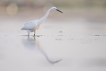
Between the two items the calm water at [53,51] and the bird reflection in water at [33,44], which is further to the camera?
the bird reflection in water at [33,44]

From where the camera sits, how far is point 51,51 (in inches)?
390

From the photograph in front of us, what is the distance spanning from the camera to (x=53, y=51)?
991cm

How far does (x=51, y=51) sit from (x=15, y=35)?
3.68m

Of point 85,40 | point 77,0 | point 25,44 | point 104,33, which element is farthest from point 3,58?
point 77,0

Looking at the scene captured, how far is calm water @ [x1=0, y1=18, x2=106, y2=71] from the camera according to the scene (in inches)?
314

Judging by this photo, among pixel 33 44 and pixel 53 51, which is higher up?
pixel 33 44

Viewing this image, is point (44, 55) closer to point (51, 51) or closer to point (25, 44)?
point (51, 51)

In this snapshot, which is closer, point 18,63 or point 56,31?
point 18,63

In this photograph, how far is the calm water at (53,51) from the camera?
7.99 meters

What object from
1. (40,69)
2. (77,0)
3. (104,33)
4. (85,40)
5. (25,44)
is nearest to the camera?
(40,69)

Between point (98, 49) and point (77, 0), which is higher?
point (77, 0)

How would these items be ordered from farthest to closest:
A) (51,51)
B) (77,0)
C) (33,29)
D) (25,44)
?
1. (77,0)
2. (33,29)
3. (25,44)
4. (51,51)

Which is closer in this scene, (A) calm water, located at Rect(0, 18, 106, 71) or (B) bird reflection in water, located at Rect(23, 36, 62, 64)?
(A) calm water, located at Rect(0, 18, 106, 71)

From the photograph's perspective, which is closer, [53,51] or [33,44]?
[53,51]
